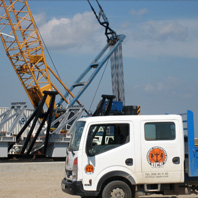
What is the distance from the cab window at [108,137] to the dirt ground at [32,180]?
3239mm

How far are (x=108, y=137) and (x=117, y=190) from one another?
3.99ft

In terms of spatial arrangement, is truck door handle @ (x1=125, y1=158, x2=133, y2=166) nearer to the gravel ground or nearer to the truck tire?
the truck tire

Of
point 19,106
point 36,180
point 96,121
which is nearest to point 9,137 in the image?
point 19,106

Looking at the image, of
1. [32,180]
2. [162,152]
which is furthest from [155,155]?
[32,180]

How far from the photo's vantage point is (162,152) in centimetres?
1062

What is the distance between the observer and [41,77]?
4169 cm

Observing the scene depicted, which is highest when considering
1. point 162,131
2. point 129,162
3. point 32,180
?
point 162,131

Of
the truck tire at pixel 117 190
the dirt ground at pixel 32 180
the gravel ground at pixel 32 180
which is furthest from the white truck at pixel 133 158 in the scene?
the gravel ground at pixel 32 180

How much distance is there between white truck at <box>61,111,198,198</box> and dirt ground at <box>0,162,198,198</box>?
2640 mm

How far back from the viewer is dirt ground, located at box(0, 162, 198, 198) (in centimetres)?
1430

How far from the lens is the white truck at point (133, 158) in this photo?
413 inches

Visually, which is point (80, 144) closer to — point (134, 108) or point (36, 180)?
point (36, 180)

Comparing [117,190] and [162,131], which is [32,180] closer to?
[117,190]

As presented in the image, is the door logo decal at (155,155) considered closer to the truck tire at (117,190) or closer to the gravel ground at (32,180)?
the truck tire at (117,190)
